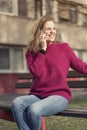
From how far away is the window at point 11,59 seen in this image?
24.6m

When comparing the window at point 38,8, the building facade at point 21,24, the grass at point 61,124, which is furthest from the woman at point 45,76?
the window at point 38,8

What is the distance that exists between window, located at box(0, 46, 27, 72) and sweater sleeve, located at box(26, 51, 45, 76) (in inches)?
752

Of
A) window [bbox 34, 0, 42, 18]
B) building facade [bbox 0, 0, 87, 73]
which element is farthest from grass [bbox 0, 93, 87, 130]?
window [bbox 34, 0, 42, 18]

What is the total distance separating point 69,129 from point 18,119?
7.64 feet

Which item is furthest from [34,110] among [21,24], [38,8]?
[38,8]

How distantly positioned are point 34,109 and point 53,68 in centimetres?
54

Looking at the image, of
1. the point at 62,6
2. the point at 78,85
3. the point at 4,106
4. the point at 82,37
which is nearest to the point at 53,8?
the point at 62,6

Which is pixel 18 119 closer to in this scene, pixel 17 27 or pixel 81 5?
pixel 17 27

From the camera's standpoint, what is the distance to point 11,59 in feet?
82.3

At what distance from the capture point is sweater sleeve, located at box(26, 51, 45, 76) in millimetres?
5254

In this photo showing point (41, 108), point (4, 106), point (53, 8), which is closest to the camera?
point (41, 108)

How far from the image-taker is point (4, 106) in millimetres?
5930

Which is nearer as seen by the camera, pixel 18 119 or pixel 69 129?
pixel 18 119

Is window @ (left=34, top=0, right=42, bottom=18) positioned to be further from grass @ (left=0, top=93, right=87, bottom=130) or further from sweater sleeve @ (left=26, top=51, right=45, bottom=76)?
sweater sleeve @ (left=26, top=51, right=45, bottom=76)
